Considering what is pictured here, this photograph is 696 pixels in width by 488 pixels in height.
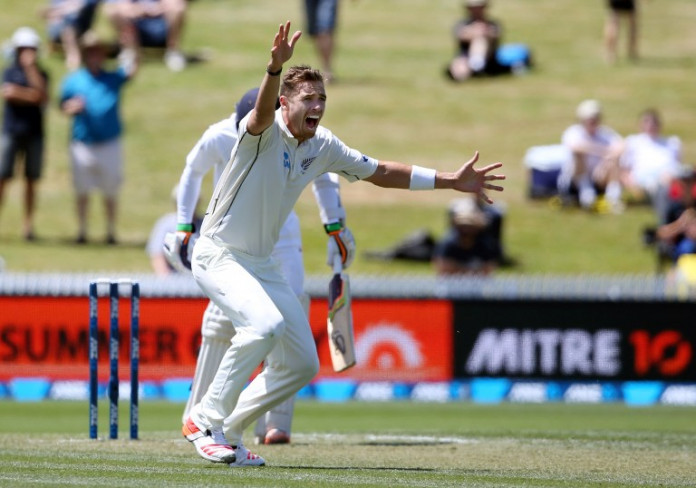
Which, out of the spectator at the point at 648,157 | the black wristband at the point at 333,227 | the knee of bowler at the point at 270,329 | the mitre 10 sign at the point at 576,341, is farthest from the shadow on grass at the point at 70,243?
the knee of bowler at the point at 270,329

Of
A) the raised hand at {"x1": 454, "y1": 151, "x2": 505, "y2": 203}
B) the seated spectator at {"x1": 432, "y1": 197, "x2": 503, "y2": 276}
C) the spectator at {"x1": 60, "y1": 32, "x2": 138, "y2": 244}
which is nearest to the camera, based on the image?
the raised hand at {"x1": 454, "y1": 151, "x2": 505, "y2": 203}

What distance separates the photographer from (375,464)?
8195 mm

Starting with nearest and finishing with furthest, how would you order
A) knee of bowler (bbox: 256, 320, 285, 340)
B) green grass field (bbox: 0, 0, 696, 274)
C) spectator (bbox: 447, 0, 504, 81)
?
knee of bowler (bbox: 256, 320, 285, 340), green grass field (bbox: 0, 0, 696, 274), spectator (bbox: 447, 0, 504, 81)

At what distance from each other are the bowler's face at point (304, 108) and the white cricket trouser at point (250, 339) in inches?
29.7

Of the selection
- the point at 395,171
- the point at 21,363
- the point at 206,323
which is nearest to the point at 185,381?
the point at 21,363

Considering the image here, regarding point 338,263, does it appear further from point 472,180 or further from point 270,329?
point 270,329

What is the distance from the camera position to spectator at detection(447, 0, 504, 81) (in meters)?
23.1

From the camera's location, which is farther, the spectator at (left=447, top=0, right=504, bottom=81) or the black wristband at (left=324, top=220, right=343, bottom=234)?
the spectator at (left=447, top=0, right=504, bottom=81)

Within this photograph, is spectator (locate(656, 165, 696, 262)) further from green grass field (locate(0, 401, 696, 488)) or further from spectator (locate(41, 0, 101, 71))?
spectator (locate(41, 0, 101, 71))

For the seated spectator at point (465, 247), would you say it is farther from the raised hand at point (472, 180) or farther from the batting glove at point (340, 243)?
the raised hand at point (472, 180)

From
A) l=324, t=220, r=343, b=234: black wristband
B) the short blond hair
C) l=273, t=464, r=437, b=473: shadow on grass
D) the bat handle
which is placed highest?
the short blond hair

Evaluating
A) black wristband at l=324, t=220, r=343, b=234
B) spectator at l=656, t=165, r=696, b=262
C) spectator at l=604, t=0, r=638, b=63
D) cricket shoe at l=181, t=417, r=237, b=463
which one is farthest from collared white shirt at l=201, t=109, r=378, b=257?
A: spectator at l=604, t=0, r=638, b=63

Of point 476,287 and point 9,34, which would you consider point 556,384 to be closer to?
point 476,287

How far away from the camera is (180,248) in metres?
9.03
